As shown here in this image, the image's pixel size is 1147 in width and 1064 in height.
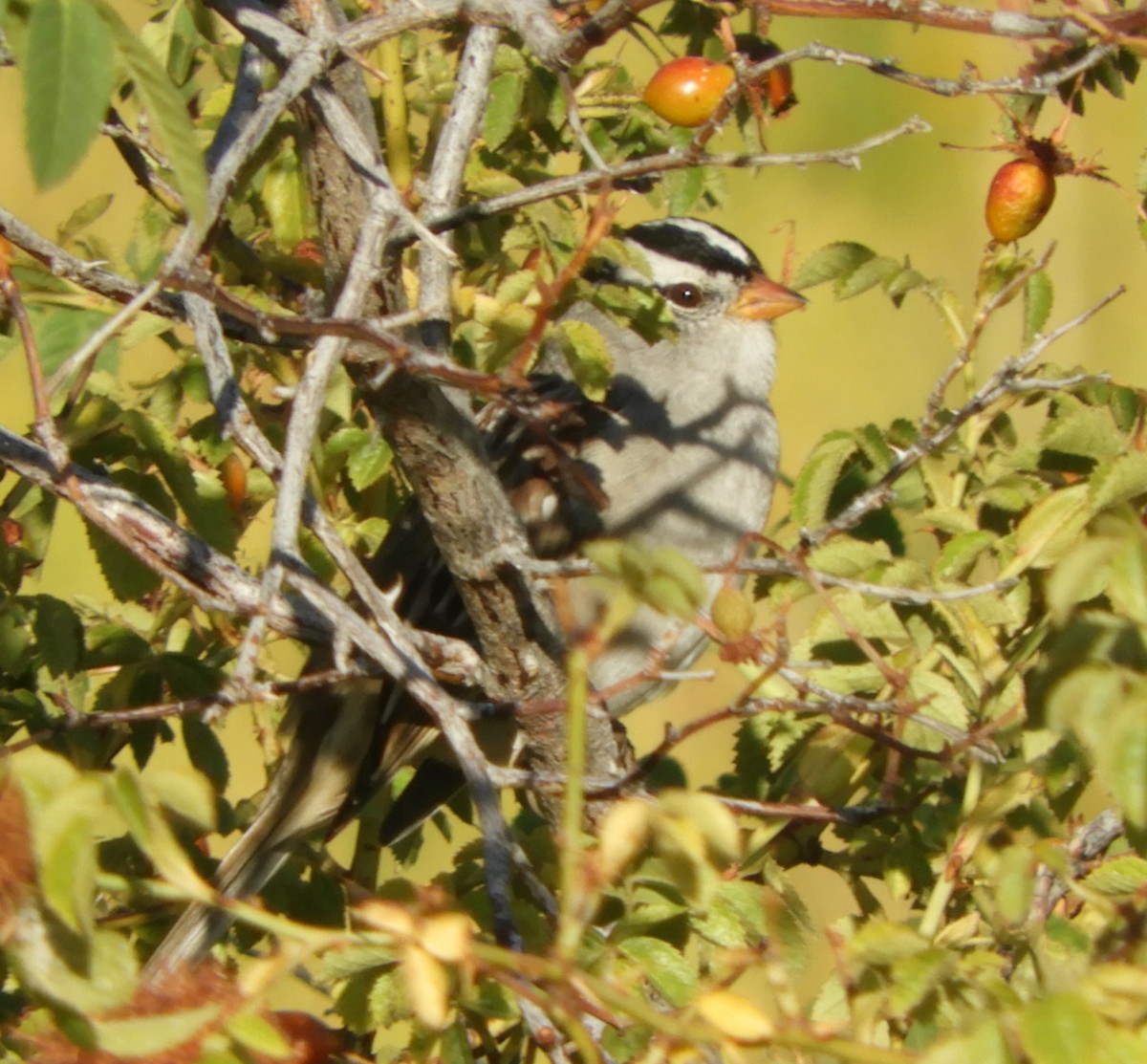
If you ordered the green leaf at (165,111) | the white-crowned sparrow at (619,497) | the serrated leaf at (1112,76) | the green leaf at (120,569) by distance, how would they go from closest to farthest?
the green leaf at (165,111), the green leaf at (120,569), the serrated leaf at (1112,76), the white-crowned sparrow at (619,497)

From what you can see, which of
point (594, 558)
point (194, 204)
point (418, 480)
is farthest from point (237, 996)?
point (418, 480)

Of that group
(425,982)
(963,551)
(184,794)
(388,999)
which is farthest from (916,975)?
(963,551)

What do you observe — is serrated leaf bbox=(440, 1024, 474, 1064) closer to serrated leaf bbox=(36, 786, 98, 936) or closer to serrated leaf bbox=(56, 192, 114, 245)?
serrated leaf bbox=(36, 786, 98, 936)

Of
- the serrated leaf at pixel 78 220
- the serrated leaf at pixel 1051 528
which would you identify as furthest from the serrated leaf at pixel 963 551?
the serrated leaf at pixel 78 220

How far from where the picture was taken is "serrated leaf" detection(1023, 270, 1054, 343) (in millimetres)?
1498

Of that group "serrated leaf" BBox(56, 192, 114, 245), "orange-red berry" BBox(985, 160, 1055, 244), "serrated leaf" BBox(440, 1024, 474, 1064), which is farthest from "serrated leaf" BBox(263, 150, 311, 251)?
"serrated leaf" BBox(440, 1024, 474, 1064)

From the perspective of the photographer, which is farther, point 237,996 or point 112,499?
point 112,499

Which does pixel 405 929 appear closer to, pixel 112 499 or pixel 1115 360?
pixel 112 499

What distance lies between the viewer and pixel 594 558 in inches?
30.7

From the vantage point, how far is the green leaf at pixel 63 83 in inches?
27.6

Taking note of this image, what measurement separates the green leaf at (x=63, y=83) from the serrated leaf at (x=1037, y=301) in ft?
3.27

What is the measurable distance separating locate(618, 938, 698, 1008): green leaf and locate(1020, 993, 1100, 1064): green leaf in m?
0.44

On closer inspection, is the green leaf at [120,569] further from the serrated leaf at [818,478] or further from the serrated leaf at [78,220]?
the serrated leaf at [818,478]

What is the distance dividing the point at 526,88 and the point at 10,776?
1.12 metres
